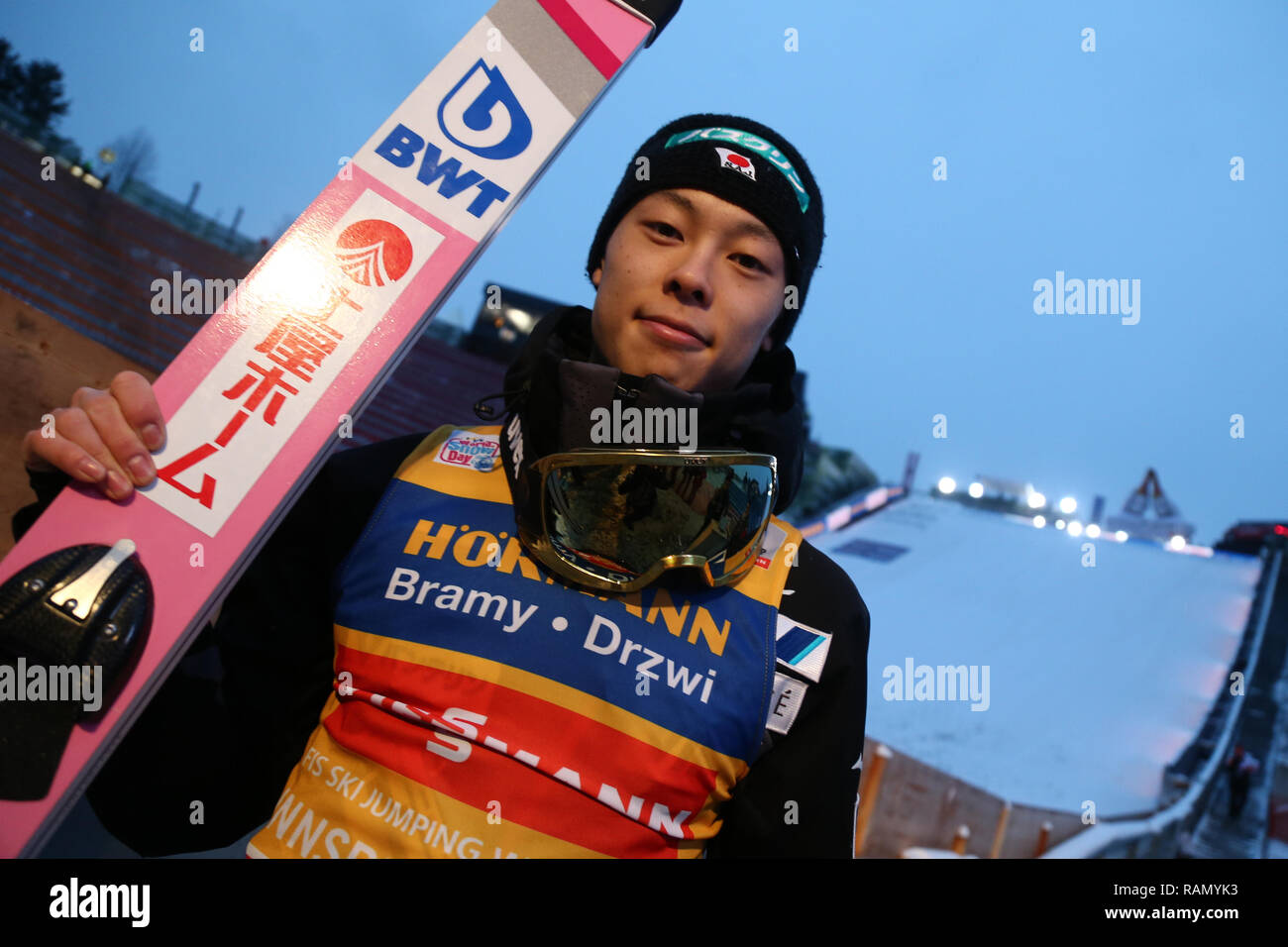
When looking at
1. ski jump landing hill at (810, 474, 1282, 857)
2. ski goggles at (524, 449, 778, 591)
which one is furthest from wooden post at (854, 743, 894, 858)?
ski goggles at (524, 449, 778, 591)

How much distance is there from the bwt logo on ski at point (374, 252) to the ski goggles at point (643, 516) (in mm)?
523

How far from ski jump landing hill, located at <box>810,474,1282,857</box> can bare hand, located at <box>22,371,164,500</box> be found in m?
5.30

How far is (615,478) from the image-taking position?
4.37 feet

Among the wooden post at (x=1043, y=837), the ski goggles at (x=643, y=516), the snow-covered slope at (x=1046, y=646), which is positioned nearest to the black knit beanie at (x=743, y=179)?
the ski goggles at (x=643, y=516)

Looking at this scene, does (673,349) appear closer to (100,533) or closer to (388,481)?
(388,481)

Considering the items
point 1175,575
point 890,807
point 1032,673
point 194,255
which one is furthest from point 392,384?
point 1175,575

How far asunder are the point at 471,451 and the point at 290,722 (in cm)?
67

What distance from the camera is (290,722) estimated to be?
133 centimetres

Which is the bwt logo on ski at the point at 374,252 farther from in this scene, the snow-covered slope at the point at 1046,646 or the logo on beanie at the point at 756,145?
the snow-covered slope at the point at 1046,646

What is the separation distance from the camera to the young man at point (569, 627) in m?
1.14

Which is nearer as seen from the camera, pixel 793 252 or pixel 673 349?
pixel 673 349

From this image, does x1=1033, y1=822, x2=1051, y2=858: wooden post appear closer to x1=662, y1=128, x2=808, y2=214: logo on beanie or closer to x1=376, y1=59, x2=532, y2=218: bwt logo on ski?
x1=662, y1=128, x2=808, y2=214: logo on beanie

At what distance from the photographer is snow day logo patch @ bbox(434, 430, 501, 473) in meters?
1.47

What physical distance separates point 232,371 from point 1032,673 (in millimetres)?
16057
